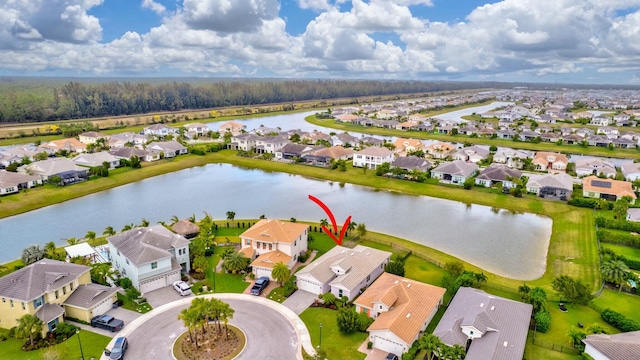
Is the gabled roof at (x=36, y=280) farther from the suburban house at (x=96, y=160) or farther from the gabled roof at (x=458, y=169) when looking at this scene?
the gabled roof at (x=458, y=169)

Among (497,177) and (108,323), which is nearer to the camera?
(108,323)

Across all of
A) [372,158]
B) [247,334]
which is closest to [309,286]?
[247,334]

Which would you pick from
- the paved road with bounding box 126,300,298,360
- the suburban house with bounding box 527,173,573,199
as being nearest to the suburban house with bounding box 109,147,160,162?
the paved road with bounding box 126,300,298,360

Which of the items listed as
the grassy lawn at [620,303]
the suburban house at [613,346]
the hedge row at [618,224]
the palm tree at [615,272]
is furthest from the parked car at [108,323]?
the hedge row at [618,224]

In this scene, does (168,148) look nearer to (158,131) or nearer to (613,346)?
(158,131)

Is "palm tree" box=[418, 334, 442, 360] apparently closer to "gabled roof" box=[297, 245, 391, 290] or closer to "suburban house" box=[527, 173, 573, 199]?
"gabled roof" box=[297, 245, 391, 290]

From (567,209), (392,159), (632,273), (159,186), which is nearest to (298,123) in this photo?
(392,159)

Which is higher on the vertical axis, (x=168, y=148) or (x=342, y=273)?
(x=168, y=148)
